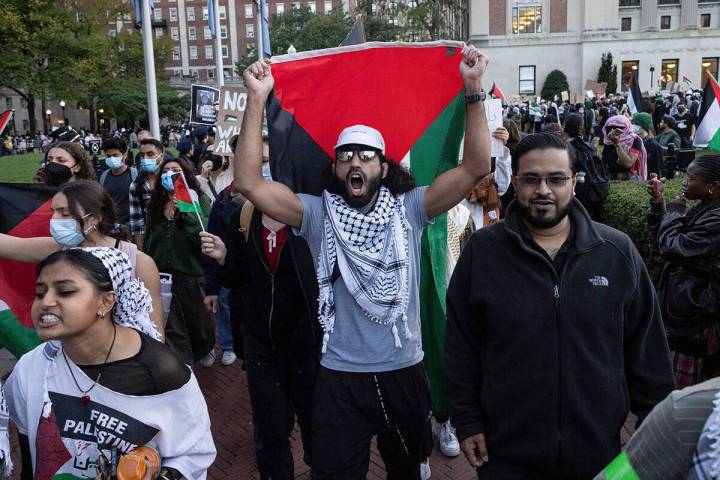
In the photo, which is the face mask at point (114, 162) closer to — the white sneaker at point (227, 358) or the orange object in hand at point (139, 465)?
the white sneaker at point (227, 358)

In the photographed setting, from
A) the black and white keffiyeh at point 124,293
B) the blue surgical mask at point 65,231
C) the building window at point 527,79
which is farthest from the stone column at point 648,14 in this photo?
the black and white keffiyeh at point 124,293

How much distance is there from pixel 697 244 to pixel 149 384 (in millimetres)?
2987

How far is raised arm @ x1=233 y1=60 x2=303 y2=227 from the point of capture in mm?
3180

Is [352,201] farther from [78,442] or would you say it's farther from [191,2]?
[191,2]

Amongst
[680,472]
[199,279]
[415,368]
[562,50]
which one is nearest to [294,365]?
[415,368]

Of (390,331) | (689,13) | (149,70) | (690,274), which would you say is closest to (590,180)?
(690,274)

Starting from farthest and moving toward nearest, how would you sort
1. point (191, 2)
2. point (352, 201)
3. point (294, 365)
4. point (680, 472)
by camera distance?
1. point (191, 2)
2. point (294, 365)
3. point (352, 201)
4. point (680, 472)

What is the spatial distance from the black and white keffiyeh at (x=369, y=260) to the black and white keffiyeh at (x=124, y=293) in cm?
85

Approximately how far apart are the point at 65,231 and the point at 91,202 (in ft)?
0.68

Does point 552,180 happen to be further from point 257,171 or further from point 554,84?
point 554,84

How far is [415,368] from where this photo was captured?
3.27 meters

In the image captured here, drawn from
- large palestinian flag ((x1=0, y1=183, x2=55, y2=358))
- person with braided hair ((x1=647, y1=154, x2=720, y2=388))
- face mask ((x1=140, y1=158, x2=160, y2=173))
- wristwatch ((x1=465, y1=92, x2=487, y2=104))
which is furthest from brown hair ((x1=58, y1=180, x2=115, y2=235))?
person with braided hair ((x1=647, y1=154, x2=720, y2=388))

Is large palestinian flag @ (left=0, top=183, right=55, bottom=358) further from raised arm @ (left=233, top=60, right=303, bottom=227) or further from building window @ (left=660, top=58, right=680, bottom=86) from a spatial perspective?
building window @ (left=660, top=58, right=680, bottom=86)

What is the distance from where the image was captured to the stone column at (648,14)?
54.7 metres
